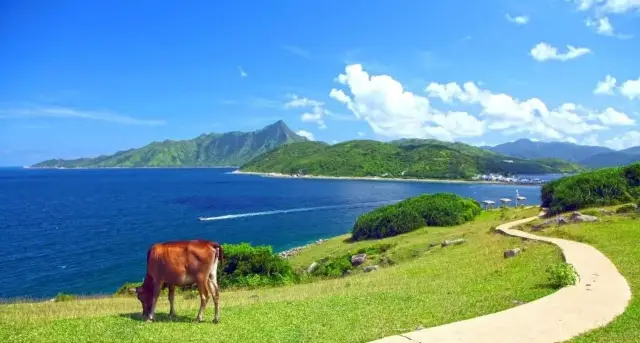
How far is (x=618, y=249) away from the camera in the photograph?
96.8 feet

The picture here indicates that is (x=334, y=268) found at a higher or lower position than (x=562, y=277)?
lower

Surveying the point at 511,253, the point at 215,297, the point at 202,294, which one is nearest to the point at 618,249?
the point at 511,253

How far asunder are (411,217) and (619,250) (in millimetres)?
46384

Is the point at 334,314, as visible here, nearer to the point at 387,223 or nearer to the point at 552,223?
the point at 552,223

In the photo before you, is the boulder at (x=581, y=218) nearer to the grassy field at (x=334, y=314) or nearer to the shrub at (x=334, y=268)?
the grassy field at (x=334, y=314)

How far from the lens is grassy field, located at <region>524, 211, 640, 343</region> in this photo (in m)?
13.9

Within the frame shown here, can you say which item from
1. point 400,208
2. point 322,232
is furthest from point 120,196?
point 400,208

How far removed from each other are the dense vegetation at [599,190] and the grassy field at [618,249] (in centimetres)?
1311

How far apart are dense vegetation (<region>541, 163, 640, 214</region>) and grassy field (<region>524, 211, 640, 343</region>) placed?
13.1m

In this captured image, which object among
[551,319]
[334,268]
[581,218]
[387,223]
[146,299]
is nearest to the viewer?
[551,319]

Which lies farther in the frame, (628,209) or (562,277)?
(628,209)

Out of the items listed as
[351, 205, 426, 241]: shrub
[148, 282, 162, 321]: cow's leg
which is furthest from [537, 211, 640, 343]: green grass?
[351, 205, 426, 241]: shrub

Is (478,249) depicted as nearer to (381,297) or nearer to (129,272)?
(381,297)

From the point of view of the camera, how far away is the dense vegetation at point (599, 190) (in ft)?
188
